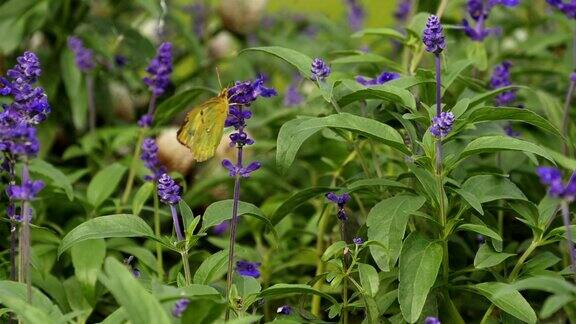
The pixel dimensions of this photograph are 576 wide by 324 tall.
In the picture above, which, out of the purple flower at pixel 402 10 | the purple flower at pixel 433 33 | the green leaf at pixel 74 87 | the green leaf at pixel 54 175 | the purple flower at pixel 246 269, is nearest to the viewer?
the purple flower at pixel 433 33

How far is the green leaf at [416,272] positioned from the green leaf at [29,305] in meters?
0.54

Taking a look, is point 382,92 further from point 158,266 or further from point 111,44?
point 111,44

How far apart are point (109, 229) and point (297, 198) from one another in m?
0.44

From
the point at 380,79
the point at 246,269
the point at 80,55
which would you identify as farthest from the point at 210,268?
the point at 80,55

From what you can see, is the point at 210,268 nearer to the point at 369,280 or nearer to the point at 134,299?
the point at 369,280

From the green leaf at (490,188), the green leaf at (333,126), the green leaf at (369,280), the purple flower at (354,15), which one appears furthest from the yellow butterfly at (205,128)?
the purple flower at (354,15)

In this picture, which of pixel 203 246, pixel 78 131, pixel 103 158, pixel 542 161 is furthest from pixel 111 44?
pixel 542 161

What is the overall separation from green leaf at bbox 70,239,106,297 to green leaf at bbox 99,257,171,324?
58cm

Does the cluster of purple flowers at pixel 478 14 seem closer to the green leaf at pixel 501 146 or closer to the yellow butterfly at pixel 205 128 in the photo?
the green leaf at pixel 501 146

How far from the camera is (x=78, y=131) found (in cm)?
301

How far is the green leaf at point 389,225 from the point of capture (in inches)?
64.9

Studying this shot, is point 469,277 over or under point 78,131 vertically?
under

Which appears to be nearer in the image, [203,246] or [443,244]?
[443,244]

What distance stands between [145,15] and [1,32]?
845 millimetres
